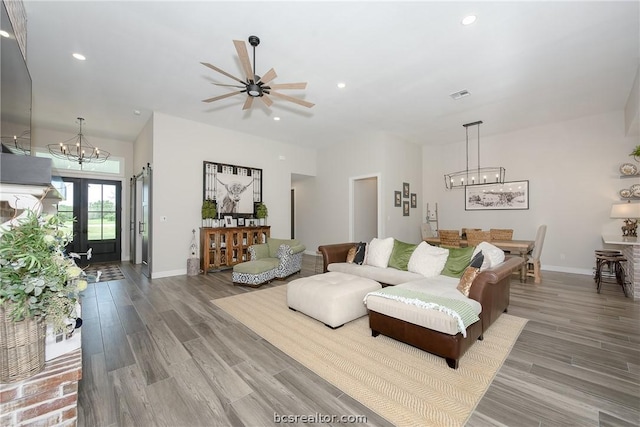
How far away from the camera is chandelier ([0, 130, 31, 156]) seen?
186 centimetres

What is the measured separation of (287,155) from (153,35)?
448 cm

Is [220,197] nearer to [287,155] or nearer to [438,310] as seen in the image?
[287,155]

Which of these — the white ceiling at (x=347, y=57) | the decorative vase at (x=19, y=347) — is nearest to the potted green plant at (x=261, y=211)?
the white ceiling at (x=347, y=57)

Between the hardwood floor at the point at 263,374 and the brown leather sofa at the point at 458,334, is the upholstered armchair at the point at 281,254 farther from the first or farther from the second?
the brown leather sofa at the point at 458,334

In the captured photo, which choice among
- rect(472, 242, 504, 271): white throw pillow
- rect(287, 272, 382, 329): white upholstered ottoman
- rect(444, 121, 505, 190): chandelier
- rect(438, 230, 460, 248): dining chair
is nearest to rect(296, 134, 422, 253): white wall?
rect(444, 121, 505, 190): chandelier

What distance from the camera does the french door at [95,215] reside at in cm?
627

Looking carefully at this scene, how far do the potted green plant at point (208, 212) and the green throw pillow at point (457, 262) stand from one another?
4.57 metres

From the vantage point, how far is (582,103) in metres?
4.61

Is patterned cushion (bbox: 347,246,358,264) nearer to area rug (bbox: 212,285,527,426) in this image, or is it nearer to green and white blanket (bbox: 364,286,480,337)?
area rug (bbox: 212,285,527,426)

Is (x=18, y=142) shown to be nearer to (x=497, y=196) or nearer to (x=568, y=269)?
(x=497, y=196)

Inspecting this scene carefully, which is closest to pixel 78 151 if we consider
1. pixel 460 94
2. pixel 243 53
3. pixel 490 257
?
pixel 243 53

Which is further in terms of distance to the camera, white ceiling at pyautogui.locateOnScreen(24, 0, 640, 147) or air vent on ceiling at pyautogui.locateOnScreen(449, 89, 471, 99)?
air vent on ceiling at pyautogui.locateOnScreen(449, 89, 471, 99)

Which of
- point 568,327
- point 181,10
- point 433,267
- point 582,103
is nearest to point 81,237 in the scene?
point 181,10

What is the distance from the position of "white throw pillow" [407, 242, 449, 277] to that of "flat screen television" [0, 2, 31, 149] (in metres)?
4.19
